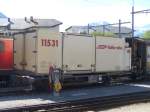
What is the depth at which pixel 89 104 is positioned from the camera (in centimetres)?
1656

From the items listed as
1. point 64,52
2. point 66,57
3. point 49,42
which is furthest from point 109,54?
point 49,42

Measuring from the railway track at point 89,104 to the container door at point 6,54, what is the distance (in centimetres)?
611

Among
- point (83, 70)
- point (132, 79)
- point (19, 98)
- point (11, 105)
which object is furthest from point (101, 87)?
point (11, 105)

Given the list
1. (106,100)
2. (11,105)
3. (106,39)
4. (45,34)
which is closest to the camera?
(11,105)

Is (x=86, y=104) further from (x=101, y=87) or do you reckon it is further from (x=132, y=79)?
(x=132, y=79)

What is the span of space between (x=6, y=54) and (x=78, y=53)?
403cm

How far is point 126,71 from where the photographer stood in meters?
26.6

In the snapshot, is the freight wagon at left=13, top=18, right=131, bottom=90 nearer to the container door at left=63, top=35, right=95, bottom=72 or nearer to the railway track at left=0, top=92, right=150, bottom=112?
the container door at left=63, top=35, right=95, bottom=72

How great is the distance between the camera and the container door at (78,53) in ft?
71.3

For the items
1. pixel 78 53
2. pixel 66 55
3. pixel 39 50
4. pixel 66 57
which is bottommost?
pixel 66 57

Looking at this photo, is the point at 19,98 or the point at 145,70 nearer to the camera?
the point at 19,98

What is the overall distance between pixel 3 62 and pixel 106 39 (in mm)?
6638

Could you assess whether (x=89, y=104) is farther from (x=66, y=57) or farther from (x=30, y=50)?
(x=30, y=50)

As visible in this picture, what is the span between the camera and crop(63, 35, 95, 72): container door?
21734 millimetres
